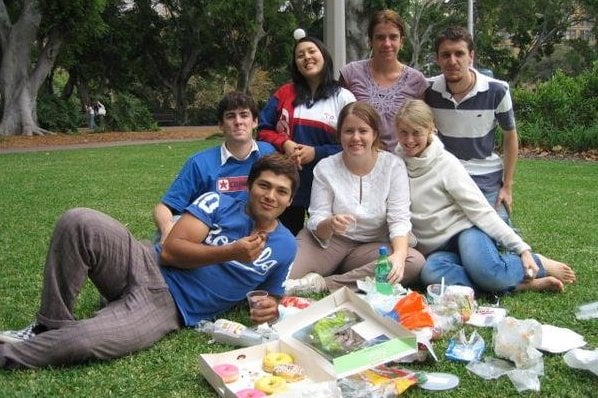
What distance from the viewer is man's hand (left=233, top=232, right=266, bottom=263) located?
10.2 ft

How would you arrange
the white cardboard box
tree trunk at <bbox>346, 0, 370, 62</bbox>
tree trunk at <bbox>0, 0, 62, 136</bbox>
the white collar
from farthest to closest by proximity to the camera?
tree trunk at <bbox>0, 0, 62, 136</bbox>, tree trunk at <bbox>346, 0, 370, 62</bbox>, the white collar, the white cardboard box

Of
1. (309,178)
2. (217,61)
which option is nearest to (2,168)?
(309,178)

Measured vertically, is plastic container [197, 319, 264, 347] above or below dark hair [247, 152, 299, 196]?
below

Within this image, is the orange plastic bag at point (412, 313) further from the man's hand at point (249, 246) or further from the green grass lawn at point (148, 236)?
the man's hand at point (249, 246)

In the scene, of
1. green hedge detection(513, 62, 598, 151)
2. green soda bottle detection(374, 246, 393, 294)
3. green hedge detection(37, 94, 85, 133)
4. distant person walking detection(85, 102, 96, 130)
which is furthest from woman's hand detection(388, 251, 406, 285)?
distant person walking detection(85, 102, 96, 130)

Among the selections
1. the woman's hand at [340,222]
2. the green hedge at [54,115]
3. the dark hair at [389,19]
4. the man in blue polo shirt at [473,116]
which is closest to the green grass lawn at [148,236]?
the woman's hand at [340,222]

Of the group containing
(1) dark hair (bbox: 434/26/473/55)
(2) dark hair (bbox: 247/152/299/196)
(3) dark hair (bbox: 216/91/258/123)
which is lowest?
(2) dark hair (bbox: 247/152/299/196)

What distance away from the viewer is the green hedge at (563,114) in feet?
43.0

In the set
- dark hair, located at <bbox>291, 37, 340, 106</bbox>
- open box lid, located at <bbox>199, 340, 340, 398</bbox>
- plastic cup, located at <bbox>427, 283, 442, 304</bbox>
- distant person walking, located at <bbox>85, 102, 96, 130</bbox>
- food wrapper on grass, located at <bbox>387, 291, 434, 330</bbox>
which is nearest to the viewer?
open box lid, located at <bbox>199, 340, 340, 398</bbox>

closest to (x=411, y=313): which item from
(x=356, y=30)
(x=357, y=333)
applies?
(x=357, y=333)

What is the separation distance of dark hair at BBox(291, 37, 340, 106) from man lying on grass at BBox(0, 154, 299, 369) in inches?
47.7

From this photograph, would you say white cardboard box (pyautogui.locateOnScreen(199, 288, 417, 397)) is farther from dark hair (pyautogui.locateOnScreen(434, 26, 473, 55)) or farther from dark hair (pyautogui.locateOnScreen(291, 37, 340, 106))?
dark hair (pyautogui.locateOnScreen(434, 26, 473, 55))

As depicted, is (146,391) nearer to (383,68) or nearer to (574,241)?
(383,68)

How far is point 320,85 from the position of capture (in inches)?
175
